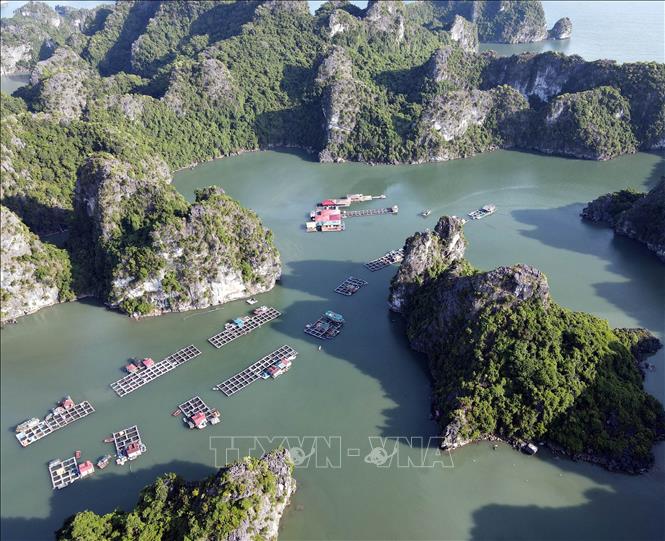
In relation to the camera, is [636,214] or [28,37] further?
[28,37]

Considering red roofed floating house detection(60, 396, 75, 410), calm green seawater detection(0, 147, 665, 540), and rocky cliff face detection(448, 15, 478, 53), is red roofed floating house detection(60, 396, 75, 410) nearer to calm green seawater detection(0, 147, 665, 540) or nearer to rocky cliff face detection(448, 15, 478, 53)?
calm green seawater detection(0, 147, 665, 540)

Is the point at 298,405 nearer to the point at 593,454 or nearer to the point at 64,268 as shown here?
the point at 593,454

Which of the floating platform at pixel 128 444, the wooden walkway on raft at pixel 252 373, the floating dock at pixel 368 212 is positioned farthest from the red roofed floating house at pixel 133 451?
the floating dock at pixel 368 212

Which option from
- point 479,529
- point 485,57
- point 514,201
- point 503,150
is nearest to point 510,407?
point 479,529

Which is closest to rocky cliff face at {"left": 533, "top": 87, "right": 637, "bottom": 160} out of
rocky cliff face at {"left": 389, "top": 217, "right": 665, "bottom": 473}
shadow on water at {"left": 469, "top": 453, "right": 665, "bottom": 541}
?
rocky cliff face at {"left": 389, "top": 217, "right": 665, "bottom": 473}

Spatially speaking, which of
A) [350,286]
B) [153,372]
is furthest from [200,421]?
[350,286]

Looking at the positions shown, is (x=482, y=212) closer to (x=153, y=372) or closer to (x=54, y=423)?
(x=153, y=372)

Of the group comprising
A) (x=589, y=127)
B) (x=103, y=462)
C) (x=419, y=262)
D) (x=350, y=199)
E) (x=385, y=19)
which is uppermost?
(x=385, y=19)
